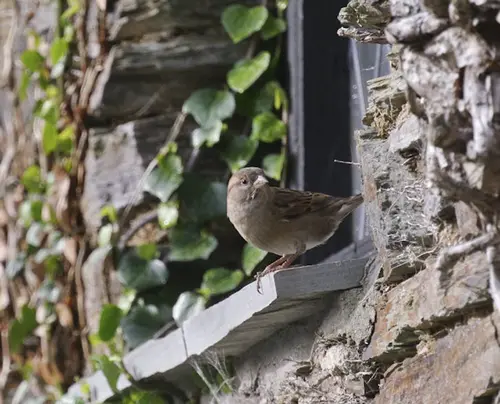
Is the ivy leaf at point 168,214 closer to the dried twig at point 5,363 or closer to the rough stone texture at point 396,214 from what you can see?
the dried twig at point 5,363

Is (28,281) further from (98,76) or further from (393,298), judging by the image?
(393,298)

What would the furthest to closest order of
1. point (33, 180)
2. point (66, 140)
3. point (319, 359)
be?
1. point (33, 180)
2. point (66, 140)
3. point (319, 359)

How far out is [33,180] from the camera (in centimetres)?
557

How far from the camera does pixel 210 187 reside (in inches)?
183

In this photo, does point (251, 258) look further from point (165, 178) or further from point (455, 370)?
point (455, 370)

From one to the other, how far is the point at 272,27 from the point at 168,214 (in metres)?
1.02

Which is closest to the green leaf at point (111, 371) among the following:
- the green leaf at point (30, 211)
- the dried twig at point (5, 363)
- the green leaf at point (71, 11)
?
the green leaf at point (30, 211)

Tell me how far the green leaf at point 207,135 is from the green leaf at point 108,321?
2.85ft

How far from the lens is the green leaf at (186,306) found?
4418 mm

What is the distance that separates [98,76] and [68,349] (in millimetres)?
1505

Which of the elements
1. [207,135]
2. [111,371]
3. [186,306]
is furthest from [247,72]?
[111,371]

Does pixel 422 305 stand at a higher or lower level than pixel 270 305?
higher

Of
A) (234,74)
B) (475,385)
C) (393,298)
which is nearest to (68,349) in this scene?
(234,74)

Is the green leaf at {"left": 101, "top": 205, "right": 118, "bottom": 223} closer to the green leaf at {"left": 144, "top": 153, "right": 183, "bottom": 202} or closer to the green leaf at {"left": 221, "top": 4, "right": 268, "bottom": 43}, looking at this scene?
the green leaf at {"left": 144, "top": 153, "right": 183, "bottom": 202}
